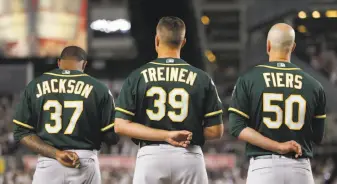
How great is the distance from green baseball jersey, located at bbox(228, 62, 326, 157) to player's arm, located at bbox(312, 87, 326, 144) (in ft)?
0.16

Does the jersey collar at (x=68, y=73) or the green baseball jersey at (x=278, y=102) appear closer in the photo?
the green baseball jersey at (x=278, y=102)

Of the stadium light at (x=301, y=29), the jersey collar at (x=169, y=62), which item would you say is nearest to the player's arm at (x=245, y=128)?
the jersey collar at (x=169, y=62)

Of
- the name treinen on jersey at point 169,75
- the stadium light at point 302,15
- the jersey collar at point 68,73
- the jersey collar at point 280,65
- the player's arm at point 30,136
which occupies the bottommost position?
the player's arm at point 30,136

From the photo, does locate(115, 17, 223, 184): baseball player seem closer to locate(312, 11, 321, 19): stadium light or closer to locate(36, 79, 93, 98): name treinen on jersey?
locate(36, 79, 93, 98): name treinen on jersey

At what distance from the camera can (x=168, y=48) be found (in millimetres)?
5551

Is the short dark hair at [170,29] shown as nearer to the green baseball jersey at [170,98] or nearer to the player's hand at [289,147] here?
the green baseball jersey at [170,98]

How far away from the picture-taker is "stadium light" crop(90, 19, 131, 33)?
2856 cm

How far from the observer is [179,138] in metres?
5.34

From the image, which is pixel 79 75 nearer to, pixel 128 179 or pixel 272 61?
pixel 272 61

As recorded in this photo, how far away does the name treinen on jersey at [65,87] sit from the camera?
19.6 ft

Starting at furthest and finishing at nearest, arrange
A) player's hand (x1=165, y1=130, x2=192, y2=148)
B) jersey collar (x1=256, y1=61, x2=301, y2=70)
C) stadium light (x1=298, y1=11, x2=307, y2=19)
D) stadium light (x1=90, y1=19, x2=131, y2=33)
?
stadium light (x1=90, y1=19, x2=131, y2=33) < stadium light (x1=298, y1=11, x2=307, y2=19) < jersey collar (x1=256, y1=61, x2=301, y2=70) < player's hand (x1=165, y1=130, x2=192, y2=148)

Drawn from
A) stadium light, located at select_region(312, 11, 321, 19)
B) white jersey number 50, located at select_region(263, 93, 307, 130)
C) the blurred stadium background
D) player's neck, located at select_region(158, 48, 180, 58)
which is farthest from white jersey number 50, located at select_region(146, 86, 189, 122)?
stadium light, located at select_region(312, 11, 321, 19)

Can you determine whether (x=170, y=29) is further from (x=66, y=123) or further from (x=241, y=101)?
(x=66, y=123)

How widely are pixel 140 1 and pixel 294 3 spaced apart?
4.94 metres
